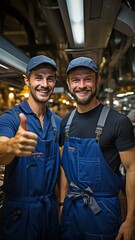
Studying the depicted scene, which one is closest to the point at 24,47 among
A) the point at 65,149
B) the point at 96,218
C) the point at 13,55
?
the point at 13,55

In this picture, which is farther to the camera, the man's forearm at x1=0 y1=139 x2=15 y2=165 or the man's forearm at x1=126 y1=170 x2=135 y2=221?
the man's forearm at x1=126 y1=170 x2=135 y2=221

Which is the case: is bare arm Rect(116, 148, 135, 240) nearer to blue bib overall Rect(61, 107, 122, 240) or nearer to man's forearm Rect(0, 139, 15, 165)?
blue bib overall Rect(61, 107, 122, 240)

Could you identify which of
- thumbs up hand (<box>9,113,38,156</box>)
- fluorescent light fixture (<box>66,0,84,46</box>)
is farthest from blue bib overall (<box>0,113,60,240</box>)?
fluorescent light fixture (<box>66,0,84,46</box>)

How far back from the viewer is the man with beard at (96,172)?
6.03 feet

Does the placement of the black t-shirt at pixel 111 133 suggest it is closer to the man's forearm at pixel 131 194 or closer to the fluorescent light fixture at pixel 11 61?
the man's forearm at pixel 131 194

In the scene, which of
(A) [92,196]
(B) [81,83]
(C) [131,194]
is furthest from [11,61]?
(C) [131,194]

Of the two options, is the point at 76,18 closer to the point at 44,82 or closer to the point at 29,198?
the point at 44,82

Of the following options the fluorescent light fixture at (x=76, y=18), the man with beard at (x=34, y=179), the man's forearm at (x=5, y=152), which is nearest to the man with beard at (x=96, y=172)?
the man with beard at (x=34, y=179)

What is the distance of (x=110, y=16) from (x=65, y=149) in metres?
1.41

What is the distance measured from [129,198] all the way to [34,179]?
2.37 feet

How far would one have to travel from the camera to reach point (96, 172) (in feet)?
6.08

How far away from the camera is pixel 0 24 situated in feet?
15.7

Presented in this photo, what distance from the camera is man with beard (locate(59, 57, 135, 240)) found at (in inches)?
72.4

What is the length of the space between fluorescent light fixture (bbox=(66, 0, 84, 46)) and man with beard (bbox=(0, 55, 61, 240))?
0.49 m
